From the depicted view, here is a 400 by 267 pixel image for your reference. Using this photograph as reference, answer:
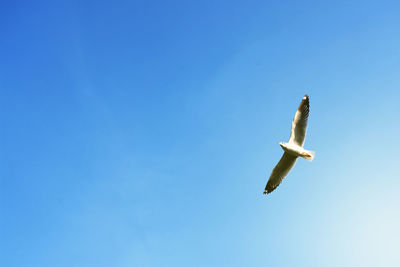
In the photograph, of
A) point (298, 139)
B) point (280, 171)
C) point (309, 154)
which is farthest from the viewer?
point (280, 171)

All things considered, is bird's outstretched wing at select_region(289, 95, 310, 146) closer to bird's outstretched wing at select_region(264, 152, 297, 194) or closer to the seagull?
the seagull

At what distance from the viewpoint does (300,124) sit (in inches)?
637

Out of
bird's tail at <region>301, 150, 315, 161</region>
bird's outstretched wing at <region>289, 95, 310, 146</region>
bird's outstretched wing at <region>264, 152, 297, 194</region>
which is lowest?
bird's tail at <region>301, 150, 315, 161</region>

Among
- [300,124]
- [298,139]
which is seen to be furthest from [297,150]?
[300,124]

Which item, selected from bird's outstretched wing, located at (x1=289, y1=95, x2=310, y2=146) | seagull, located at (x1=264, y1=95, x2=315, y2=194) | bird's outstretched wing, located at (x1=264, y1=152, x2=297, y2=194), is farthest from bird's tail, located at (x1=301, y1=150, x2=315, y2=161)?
bird's outstretched wing, located at (x1=264, y1=152, x2=297, y2=194)

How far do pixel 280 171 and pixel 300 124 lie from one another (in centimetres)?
320

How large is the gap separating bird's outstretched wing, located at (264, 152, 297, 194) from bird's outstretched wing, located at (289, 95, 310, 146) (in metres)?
1.01

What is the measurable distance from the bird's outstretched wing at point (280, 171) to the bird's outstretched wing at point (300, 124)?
39.8 inches

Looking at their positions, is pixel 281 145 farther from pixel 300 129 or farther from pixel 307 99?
pixel 307 99

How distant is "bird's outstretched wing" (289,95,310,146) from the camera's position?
16156 mm

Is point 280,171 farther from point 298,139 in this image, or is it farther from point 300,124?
point 300,124

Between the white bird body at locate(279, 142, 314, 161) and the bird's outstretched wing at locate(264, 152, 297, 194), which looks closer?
the white bird body at locate(279, 142, 314, 161)

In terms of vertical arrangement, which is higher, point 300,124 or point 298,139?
point 300,124

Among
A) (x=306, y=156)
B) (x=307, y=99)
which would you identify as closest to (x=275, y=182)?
(x=306, y=156)
